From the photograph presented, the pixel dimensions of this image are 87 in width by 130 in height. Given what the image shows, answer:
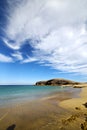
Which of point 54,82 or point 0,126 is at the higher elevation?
point 54,82

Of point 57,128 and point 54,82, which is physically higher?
point 54,82

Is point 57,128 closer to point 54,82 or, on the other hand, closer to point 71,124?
point 71,124

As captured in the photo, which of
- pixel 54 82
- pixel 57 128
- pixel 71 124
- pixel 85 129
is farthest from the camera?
pixel 54 82

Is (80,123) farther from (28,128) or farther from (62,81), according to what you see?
(62,81)

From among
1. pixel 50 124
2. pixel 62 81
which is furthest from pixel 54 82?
pixel 50 124

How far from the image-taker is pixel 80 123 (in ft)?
27.2

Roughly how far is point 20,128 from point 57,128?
2445mm

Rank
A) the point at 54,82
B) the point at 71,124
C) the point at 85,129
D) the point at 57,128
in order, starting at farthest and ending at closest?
1. the point at 54,82
2. the point at 71,124
3. the point at 57,128
4. the point at 85,129

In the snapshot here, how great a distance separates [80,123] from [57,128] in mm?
1688

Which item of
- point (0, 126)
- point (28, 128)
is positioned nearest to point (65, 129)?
point (28, 128)

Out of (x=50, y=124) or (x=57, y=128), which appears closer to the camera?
(x=57, y=128)

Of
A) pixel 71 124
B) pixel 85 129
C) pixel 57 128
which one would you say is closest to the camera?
pixel 85 129

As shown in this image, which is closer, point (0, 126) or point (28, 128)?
point (28, 128)

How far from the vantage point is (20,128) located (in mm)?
8250
